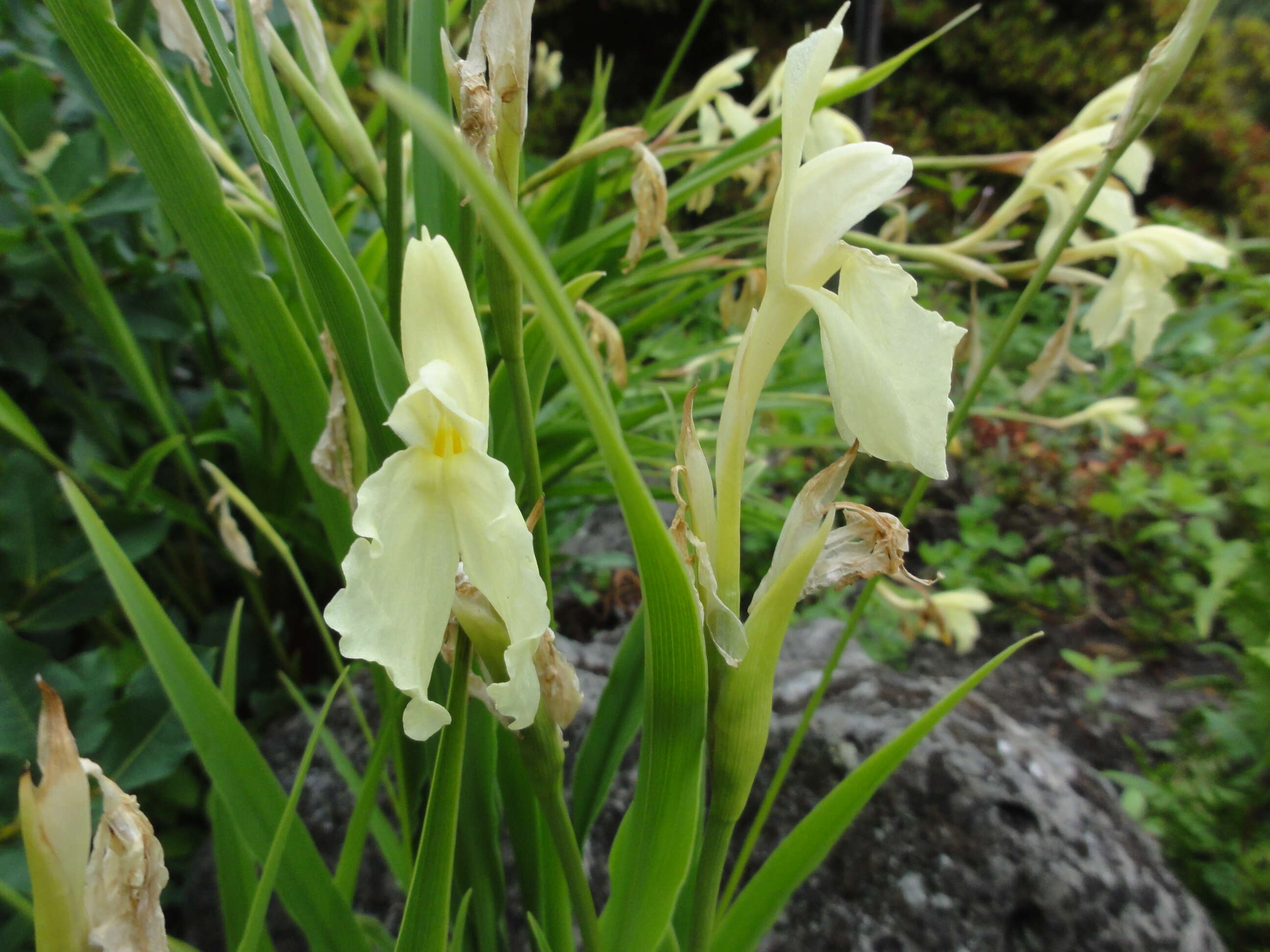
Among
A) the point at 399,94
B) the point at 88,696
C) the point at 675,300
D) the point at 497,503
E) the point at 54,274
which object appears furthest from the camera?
the point at 675,300

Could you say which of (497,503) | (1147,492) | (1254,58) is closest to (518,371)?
(497,503)

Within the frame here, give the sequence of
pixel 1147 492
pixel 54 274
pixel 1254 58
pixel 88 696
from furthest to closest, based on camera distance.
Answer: pixel 1254 58
pixel 1147 492
pixel 54 274
pixel 88 696

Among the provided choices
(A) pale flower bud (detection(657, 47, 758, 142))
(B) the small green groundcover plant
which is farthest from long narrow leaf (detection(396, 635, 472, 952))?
(A) pale flower bud (detection(657, 47, 758, 142))

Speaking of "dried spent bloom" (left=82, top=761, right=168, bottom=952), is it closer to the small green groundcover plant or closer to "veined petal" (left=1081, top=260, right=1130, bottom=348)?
the small green groundcover plant

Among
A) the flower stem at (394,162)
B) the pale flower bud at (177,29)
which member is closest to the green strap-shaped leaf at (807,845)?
the flower stem at (394,162)

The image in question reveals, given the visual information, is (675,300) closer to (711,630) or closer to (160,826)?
(711,630)
